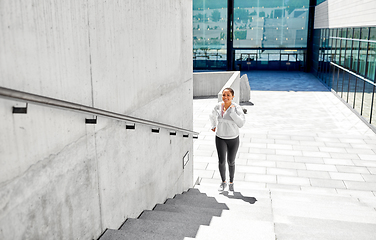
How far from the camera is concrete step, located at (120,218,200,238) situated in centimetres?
366

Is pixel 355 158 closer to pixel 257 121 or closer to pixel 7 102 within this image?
pixel 257 121

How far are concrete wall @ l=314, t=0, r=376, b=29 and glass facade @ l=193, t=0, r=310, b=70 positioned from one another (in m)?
4.02

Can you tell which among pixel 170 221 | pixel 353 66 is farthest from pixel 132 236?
pixel 353 66

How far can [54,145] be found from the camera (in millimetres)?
2613

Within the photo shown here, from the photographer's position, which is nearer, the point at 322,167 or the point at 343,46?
the point at 322,167

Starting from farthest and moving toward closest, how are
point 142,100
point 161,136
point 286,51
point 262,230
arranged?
point 286,51 → point 161,136 → point 142,100 → point 262,230

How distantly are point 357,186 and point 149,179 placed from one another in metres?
4.90

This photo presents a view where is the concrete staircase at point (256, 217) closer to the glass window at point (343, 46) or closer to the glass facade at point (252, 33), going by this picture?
the glass window at point (343, 46)

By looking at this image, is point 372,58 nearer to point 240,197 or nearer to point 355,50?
point 355,50

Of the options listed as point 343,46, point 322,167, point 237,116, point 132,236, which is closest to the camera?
point 132,236

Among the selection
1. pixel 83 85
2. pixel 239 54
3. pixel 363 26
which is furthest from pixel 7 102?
pixel 239 54

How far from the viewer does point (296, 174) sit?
8125 millimetres

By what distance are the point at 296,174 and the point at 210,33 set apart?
23.7 meters

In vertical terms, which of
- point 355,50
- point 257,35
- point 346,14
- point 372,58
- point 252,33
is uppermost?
point 346,14
